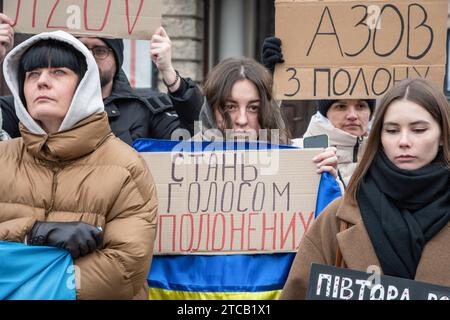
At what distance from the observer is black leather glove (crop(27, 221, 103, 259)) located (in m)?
2.83

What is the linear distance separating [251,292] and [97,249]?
31.7 inches

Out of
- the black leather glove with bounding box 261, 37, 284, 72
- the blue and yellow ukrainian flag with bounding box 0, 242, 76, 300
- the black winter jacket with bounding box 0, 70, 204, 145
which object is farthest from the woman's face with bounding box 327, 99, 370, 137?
the blue and yellow ukrainian flag with bounding box 0, 242, 76, 300

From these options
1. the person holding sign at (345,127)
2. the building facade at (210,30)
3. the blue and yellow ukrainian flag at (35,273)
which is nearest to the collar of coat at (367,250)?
the blue and yellow ukrainian flag at (35,273)

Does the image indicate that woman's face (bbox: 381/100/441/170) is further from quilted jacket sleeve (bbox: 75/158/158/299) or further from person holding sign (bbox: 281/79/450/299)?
quilted jacket sleeve (bbox: 75/158/158/299)

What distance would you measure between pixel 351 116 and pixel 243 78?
80 cm

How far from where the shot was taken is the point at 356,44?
13.7ft

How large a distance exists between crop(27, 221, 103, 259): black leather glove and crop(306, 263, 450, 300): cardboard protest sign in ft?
2.40

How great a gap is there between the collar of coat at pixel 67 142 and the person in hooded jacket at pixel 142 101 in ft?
2.30

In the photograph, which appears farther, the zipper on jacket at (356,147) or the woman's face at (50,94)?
the zipper on jacket at (356,147)

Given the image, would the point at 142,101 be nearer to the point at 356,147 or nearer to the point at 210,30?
the point at 356,147

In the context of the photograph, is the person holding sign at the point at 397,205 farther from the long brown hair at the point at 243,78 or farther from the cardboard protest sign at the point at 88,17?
the cardboard protest sign at the point at 88,17

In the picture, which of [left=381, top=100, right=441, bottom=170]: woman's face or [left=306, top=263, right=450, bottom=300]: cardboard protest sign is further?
[left=381, top=100, right=441, bottom=170]: woman's face

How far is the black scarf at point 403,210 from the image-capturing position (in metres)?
2.76
